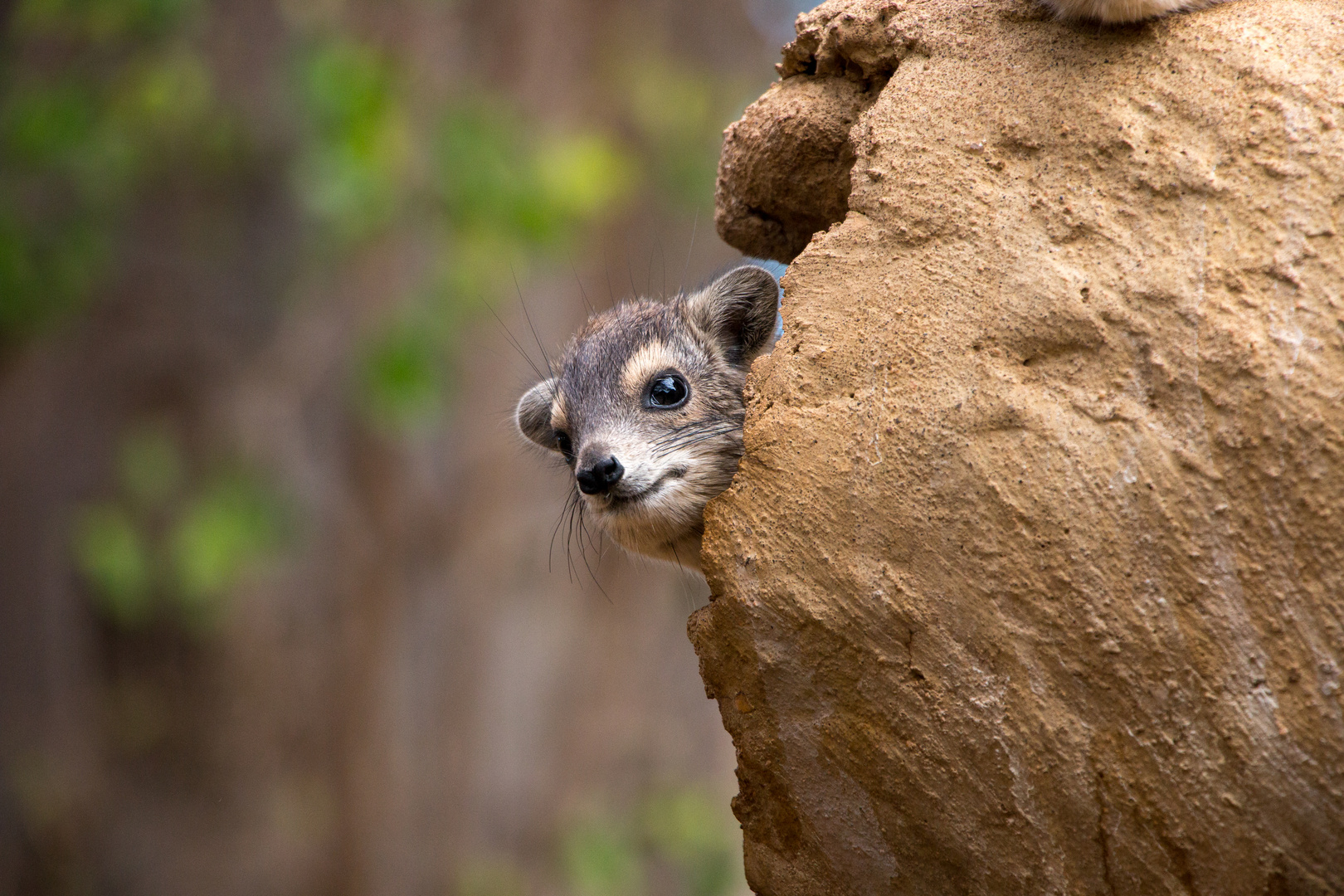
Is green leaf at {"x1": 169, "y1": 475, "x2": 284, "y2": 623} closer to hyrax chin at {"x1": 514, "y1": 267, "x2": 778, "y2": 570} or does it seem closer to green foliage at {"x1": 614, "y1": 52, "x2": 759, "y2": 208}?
hyrax chin at {"x1": 514, "y1": 267, "x2": 778, "y2": 570}

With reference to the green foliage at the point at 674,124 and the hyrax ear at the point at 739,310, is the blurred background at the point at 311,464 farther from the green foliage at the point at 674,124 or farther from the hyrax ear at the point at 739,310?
the hyrax ear at the point at 739,310

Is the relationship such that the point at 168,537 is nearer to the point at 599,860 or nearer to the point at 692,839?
the point at 599,860

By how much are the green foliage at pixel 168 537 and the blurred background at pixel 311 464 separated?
0.08ft

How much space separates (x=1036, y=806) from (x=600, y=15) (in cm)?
762

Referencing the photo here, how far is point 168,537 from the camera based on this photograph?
7332 millimetres

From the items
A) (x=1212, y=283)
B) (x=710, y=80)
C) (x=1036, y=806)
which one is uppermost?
(x=710, y=80)

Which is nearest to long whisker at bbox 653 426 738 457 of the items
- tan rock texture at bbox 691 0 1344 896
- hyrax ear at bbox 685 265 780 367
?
hyrax ear at bbox 685 265 780 367

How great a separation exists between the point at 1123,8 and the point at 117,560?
6.07 metres

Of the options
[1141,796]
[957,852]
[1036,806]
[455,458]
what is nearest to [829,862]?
[957,852]

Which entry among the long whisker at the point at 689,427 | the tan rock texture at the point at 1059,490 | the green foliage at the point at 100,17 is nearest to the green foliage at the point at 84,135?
the green foliage at the point at 100,17

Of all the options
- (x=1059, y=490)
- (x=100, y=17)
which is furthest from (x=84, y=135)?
(x=1059, y=490)

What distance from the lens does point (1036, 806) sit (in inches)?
93.2

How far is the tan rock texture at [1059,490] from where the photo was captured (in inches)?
86.5

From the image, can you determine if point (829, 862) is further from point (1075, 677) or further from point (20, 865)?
point (20, 865)
